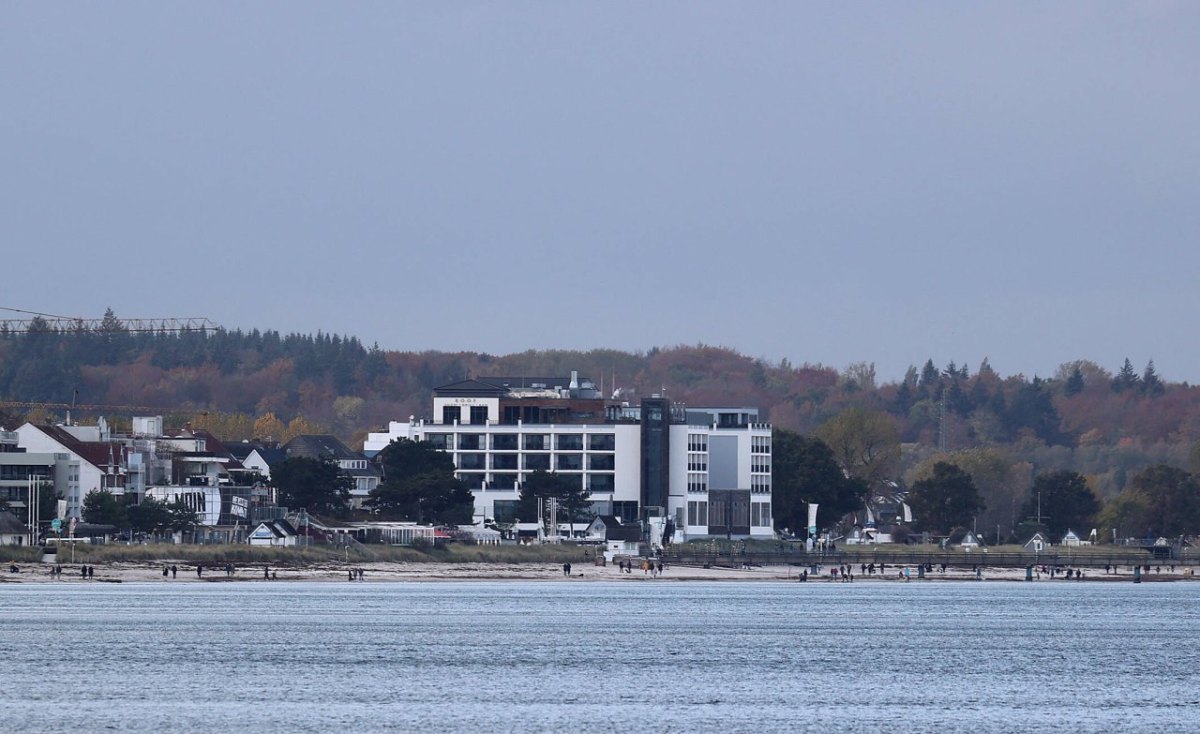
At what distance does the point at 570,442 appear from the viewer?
553ft

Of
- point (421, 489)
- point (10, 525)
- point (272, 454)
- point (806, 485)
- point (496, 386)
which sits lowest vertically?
point (10, 525)

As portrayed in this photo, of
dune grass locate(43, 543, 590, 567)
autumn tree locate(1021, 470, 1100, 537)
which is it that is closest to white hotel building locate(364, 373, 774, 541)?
dune grass locate(43, 543, 590, 567)

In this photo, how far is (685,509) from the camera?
17012 cm

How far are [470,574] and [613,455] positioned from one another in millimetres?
32898

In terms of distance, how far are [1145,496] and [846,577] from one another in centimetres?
5873

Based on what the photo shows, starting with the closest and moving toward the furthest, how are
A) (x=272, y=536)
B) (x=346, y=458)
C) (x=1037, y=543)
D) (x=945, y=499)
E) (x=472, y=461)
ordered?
(x=272, y=536)
(x=472, y=461)
(x=1037, y=543)
(x=346, y=458)
(x=945, y=499)

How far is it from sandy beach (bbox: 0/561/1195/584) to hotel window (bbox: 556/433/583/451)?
2163 centimetres

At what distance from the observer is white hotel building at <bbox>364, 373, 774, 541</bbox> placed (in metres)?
168

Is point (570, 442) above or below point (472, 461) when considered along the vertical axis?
above

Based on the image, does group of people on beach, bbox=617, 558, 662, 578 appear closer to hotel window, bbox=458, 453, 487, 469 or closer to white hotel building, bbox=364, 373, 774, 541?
white hotel building, bbox=364, 373, 774, 541

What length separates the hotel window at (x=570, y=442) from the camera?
168625 millimetres

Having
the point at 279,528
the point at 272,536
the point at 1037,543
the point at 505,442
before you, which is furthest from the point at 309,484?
the point at 1037,543

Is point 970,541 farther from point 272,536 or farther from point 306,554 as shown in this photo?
point 272,536

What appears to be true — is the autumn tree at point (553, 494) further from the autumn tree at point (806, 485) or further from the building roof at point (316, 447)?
the building roof at point (316, 447)
